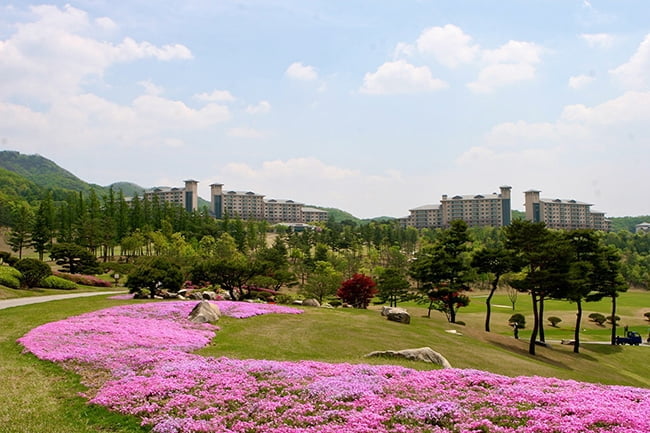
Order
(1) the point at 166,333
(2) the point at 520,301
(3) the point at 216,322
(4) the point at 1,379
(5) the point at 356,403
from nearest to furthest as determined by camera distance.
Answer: (5) the point at 356,403 < (4) the point at 1,379 < (1) the point at 166,333 < (3) the point at 216,322 < (2) the point at 520,301

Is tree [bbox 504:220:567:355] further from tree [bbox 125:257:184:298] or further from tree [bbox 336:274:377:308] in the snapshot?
tree [bbox 125:257:184:298]

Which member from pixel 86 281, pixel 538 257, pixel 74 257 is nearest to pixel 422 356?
pixel 538 257

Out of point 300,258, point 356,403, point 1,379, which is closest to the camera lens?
point 356,403

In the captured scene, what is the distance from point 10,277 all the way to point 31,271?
2.12 meters

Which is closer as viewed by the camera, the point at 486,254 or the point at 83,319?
the point at 83,319

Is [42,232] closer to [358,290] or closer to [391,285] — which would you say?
[358,290]

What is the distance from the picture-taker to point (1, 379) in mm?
12859

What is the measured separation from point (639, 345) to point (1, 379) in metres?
50.2

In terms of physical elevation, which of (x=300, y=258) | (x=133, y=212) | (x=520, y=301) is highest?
(x=133, y=212)

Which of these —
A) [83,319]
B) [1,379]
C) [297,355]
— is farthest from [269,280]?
[1,379]

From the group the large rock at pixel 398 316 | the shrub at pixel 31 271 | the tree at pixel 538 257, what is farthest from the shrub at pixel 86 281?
the tree at pixel 538 257

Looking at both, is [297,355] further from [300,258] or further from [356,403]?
[300,258]

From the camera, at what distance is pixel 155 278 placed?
3484 cm

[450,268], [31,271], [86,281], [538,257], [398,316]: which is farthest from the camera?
[86,281]
